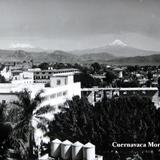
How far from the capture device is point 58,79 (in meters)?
61.7

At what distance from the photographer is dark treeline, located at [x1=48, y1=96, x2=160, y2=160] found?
3478 centimetres

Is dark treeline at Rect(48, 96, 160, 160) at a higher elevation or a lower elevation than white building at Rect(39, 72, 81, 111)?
lower

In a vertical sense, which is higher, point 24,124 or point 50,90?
point 50,90

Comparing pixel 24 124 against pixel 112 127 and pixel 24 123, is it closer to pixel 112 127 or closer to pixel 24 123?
pixel 24 123

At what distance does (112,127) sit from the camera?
35.9 m

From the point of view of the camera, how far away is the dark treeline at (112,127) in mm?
34781

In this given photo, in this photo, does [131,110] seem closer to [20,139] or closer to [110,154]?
[110,154]

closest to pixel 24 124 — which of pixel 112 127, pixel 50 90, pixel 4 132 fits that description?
pixel 4 132

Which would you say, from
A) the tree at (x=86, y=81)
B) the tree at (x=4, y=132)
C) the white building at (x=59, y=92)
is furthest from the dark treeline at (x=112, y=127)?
the tree at (x=86, y=81)

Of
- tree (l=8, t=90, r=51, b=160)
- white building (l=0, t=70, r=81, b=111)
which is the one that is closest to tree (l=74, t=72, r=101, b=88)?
white building (l=0, t=70, r=81, b=111)

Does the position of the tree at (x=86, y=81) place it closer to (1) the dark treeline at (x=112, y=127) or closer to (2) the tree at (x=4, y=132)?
(1) the dark treeline at (x=112, y=127)

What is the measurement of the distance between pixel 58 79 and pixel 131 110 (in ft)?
76.0

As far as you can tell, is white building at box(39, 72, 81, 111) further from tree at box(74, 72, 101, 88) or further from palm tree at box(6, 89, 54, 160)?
tree at box(74, 72, 101, 88)

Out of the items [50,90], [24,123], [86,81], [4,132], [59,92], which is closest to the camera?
[24,123]
